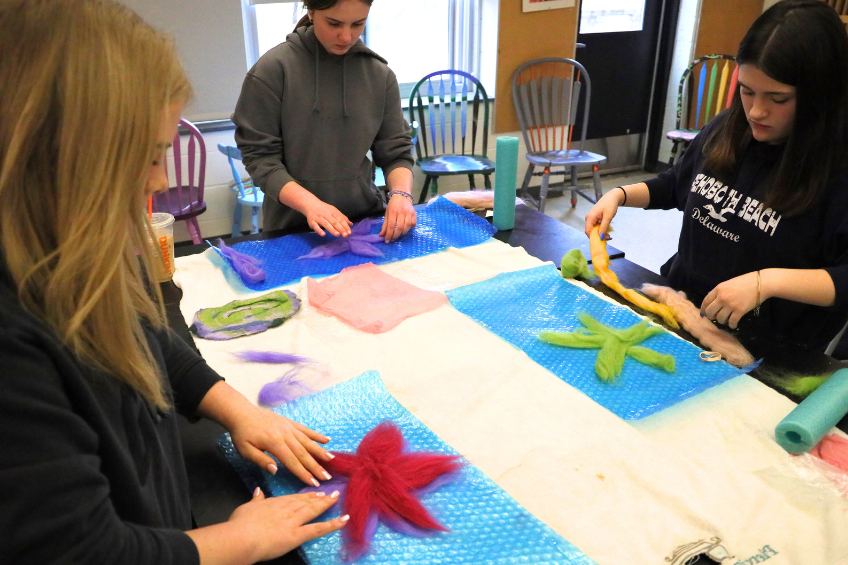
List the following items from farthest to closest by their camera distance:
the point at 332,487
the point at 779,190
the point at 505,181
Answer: the point at 505,181 → the point at 779,190 → the point at 332,487

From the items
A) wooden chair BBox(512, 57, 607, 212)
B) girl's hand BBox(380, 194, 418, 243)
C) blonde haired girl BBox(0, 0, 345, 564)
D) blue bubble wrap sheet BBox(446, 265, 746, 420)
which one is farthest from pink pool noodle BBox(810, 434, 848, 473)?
wooden chair BBox(512, 57, 607, 212)

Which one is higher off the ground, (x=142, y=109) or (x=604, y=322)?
(x=142, y=109)

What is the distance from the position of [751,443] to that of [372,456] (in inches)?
25.0

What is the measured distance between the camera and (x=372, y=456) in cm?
95

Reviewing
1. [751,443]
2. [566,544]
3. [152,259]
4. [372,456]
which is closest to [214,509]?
[372,456]

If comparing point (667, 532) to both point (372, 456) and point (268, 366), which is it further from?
point (268, 366)

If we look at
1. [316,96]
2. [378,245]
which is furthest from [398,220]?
[316,96]

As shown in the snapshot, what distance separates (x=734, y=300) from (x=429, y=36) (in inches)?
134

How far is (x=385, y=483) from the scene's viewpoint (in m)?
0.90

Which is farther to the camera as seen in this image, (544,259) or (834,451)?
(544,259)

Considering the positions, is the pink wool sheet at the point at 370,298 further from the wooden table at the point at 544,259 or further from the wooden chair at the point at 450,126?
the wooden chair at the point at 450,126

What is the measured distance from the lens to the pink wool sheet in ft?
4.66

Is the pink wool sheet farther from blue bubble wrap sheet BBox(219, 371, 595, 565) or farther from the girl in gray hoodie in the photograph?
blue bubble wrap sheet BBox(219, 371, 595, 565)

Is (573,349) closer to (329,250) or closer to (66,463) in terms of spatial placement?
(329,250)
